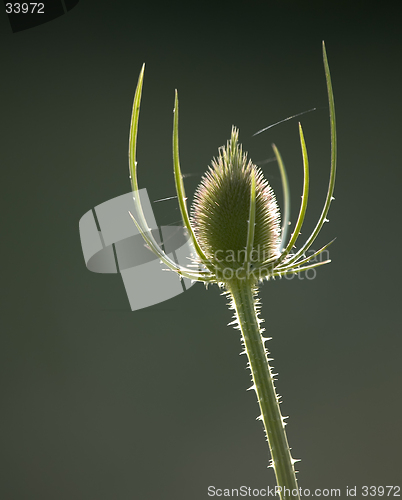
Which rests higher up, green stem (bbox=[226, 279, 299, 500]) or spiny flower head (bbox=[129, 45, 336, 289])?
spiny flower head (bbox=[129, 45, 336, 289])

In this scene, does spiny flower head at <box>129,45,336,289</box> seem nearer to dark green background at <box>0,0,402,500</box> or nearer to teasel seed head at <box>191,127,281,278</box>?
teasel seed head at <box>191,127,281,278</box>

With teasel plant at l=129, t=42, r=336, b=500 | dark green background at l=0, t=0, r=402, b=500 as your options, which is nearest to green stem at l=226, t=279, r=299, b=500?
teasel plant at l=129, t=42, r=336, b=500

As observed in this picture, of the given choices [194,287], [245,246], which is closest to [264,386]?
[245,246]

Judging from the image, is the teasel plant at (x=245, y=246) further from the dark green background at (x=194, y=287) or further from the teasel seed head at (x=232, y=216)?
the dark green background at (x=194, y=287)

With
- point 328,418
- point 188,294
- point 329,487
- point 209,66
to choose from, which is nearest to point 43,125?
point 209,66

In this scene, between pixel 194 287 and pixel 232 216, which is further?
pixel 194 287

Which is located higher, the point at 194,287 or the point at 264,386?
the point at 194,287

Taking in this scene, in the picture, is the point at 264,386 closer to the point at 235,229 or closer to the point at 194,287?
the point at 235,229
